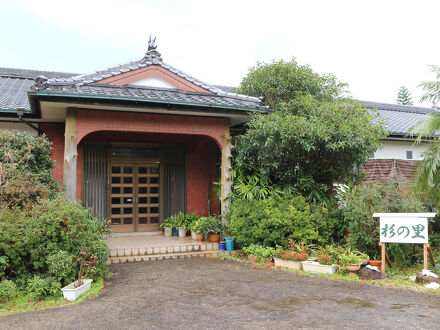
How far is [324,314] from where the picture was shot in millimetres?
4469

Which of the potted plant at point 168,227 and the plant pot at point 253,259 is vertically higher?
the potted plant at point 168,227

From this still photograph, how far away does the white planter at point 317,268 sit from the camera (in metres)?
6.65

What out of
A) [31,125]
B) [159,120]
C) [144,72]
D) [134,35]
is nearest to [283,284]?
[159,120]

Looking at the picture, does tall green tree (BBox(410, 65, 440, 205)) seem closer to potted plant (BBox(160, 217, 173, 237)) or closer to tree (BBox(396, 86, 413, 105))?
potted plant (BBox(160, 217, 173, 237))

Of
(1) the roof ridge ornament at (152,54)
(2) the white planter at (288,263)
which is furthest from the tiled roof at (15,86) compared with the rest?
(2) the white planter at (288,263)

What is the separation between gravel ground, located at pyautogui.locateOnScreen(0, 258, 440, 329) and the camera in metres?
4.17

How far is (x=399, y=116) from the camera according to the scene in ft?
55.6

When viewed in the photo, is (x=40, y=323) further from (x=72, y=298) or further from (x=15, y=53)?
(x=15, y=53)

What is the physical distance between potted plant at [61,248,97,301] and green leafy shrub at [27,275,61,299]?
0.15 m

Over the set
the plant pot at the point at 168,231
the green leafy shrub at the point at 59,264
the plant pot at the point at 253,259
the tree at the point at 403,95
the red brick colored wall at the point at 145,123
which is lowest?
the plant pot at the point at 253,259

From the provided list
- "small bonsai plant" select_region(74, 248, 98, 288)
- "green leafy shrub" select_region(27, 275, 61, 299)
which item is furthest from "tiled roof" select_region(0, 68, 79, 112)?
"green leafy shrub" select_region(27, 275, 61, 299)

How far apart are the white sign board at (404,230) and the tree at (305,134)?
205 cm

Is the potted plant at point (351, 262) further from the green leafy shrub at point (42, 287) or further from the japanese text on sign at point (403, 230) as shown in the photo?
→ the green leafy shrub at point (42, 287)

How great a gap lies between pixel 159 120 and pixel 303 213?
12.6ft
